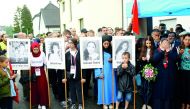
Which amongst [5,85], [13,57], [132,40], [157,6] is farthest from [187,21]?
[5,85]

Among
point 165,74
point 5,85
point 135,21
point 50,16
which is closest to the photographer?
point 5,85

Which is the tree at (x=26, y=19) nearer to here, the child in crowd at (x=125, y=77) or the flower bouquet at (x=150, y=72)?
the child in crowd at (x=125, y=77)

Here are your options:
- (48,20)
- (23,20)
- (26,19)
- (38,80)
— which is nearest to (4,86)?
(38,80)

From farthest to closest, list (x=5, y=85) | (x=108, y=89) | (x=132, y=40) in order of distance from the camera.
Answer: (x=108, y=89) → (x=132, y=40) → (x=5, y=85)

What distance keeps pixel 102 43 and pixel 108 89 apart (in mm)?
1143

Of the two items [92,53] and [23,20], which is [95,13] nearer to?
[92,53]

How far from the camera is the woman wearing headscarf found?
23.0 ft

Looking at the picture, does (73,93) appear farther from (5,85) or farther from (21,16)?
(21,16)

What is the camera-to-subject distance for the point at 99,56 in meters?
6.83

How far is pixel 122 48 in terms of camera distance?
674 centimetres

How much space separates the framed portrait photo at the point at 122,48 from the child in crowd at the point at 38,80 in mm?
1769

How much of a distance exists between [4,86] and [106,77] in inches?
96.0

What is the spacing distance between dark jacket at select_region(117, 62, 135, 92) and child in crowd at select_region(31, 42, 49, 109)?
73.6 inches

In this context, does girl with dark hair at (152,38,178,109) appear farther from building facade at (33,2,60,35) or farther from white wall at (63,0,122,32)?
building facade at (33,2,60,35)
